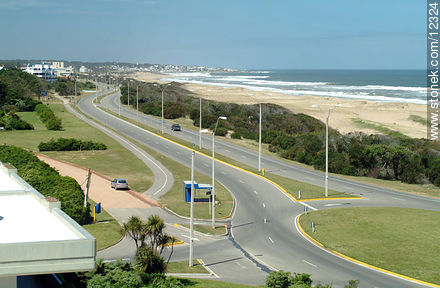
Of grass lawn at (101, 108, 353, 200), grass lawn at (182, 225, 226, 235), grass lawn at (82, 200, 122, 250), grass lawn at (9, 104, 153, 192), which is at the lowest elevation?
grass lawn at (182, 225, 226, 235)

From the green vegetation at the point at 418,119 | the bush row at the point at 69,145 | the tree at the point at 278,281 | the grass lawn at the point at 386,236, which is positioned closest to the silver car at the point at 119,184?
the grass lawn at the point at 386,236

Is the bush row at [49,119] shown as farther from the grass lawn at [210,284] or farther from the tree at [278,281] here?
the tree at [278,281]

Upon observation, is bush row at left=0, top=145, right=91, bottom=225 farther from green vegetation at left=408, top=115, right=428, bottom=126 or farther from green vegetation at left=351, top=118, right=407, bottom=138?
green vegetation at left=408, top=115, right=428, bottom=126

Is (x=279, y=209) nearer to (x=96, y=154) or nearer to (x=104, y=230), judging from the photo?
(x=104, y=230)

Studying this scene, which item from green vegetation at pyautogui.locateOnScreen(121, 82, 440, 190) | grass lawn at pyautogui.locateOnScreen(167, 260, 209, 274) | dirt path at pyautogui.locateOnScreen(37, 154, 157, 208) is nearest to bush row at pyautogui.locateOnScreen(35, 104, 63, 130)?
green vegetation at pyautogui.locateOnScreen(121, 82, 440, 190)

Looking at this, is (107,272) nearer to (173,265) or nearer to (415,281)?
(173,265)
